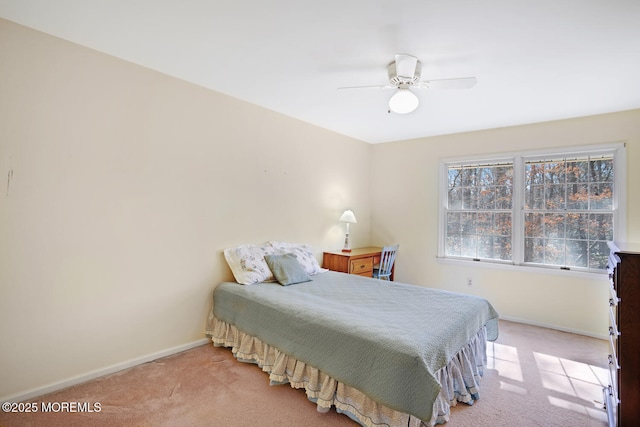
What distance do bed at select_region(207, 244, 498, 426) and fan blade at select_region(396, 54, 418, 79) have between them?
1.76 meters

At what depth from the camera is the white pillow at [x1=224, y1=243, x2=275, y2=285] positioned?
3.02 m

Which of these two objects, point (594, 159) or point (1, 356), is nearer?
point (1, 356)

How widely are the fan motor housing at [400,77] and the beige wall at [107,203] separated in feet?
5.23

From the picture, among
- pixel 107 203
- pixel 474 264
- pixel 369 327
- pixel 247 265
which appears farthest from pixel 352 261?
pixel 107 203

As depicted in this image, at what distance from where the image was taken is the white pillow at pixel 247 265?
302 cm

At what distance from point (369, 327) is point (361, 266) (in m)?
2.16

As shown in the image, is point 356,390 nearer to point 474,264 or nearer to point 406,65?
point 406,65

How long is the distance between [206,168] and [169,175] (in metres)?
0.36

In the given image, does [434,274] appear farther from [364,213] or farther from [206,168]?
[206,168]

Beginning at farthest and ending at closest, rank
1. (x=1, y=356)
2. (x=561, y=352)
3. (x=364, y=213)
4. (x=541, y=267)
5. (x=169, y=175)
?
(x=364, y=213), (x=541, y=267), (x=561, y=352), (x=169, y=175), (x=1, y=356)

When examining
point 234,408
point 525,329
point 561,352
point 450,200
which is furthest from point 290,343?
point 450,200

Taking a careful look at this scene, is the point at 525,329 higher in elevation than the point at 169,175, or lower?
lower

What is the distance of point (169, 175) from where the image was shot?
2760 mm

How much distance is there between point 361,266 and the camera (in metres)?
4.14
